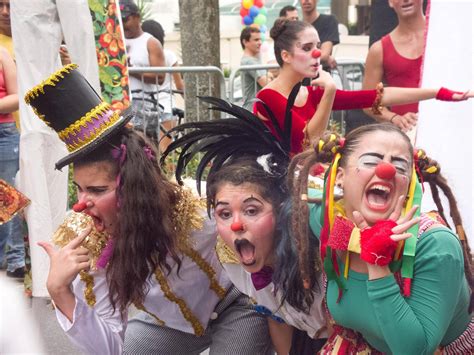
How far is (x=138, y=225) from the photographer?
3.15 m

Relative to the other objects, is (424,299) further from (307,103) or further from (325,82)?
(307,103)

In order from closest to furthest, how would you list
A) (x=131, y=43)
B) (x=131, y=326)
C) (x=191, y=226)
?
(x=191, y=226), (x=131, y=326), (x=131, y=43)

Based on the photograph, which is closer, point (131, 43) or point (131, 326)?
point (131, 326)

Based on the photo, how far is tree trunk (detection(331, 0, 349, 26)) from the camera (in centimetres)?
2089

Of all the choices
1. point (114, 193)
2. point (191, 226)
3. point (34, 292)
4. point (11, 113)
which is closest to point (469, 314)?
point (191, 226)

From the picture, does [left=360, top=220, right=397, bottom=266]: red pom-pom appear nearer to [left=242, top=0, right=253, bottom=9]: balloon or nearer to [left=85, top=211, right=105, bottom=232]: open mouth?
[left=85, top=211, right=105, bottom=232]: open mouth

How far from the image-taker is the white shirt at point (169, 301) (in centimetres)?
319

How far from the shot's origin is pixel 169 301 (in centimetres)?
342

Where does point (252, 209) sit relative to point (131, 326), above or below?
above

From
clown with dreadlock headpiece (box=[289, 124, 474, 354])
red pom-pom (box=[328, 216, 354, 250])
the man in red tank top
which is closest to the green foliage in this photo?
the man in red tank top

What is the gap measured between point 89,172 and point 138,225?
10.1 inches

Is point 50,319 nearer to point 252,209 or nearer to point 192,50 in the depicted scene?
point 252,209

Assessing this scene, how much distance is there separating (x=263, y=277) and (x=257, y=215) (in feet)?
0.71

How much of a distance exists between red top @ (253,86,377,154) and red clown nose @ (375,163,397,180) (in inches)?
39.5
